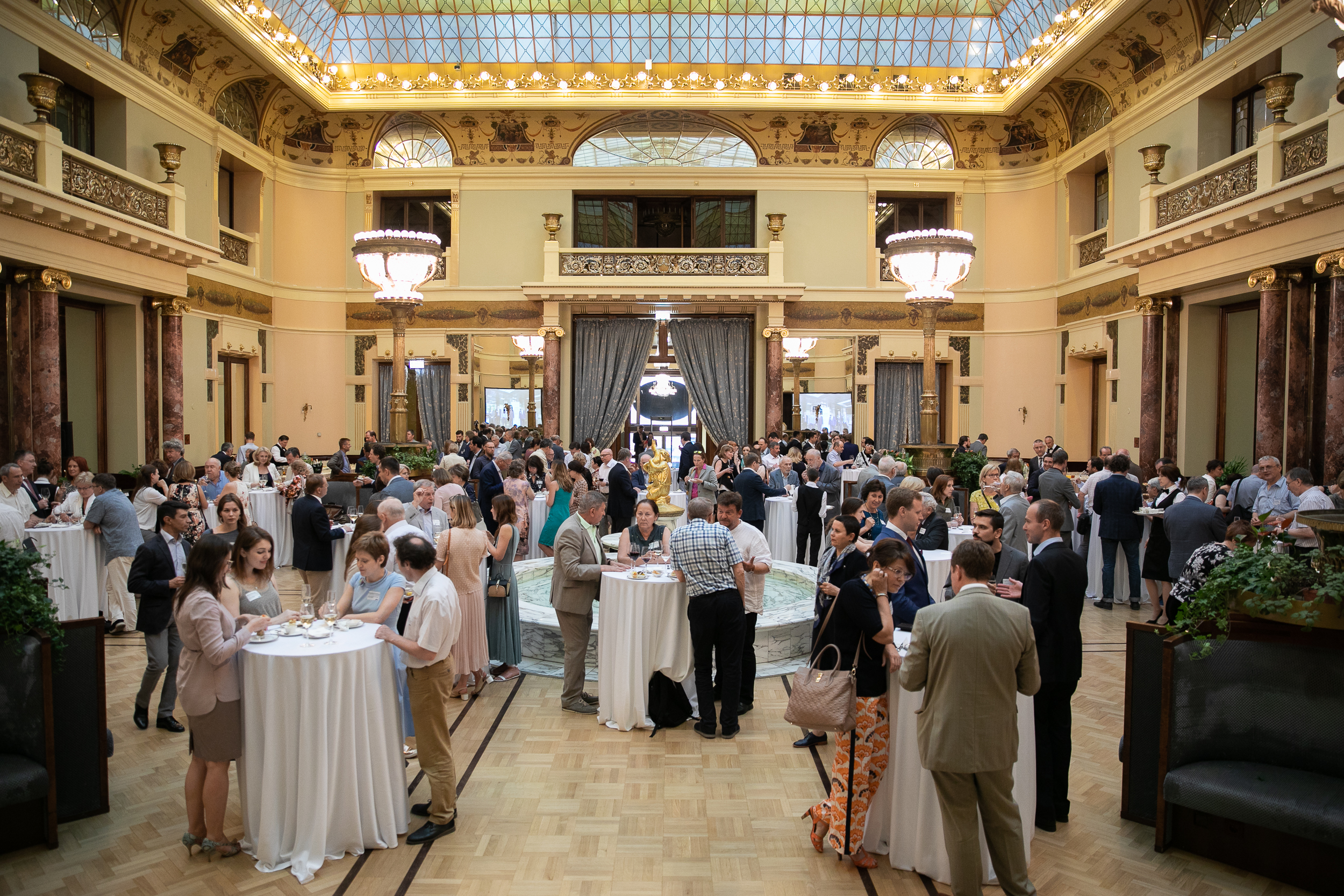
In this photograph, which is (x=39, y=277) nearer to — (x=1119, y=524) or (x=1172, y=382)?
(x=1119, y=524)

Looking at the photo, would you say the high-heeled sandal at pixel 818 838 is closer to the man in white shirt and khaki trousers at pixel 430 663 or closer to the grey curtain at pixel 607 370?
the man in white shirt and khaki trousers at pixel 430 663

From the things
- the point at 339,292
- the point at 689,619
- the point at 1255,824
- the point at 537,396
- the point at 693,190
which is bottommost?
the point at 1255,824

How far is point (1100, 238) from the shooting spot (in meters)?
15.0

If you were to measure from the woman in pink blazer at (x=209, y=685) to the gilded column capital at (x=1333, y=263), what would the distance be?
10389 millimetres

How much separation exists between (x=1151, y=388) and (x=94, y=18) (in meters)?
16.5

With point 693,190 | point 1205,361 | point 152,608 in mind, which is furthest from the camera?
point 693,190

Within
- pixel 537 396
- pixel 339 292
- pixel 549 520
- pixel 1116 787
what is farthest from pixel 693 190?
pixel 1116 787

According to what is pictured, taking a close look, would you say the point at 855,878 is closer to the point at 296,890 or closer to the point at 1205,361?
the point at 296,890

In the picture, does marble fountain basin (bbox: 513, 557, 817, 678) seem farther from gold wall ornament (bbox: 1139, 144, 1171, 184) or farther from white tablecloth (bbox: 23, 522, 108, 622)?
gold wall ornament (bbox: 1139, 144, 1171, 184)

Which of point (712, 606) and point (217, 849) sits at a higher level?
point (712, 606)

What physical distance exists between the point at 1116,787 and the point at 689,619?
2568mm

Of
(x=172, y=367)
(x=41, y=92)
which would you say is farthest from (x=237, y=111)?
(x=41, y=92)

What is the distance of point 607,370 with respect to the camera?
1694 cm

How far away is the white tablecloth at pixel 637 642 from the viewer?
213 inches
